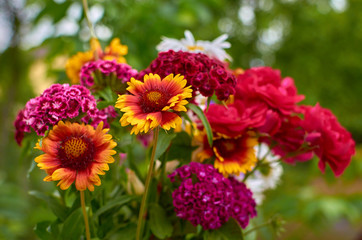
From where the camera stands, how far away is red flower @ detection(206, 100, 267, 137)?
A: 49 cm

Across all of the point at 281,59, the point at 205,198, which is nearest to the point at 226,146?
the point at 205,198

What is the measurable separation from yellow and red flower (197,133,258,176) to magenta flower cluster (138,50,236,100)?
0.29ft

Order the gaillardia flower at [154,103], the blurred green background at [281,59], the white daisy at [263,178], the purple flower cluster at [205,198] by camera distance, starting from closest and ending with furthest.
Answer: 1. the gaillardia flower at [154,103]
2. the purple flower cluster at [205,198]
3. the white daisy at [263,178]
4. the blurred green background at [281,59]

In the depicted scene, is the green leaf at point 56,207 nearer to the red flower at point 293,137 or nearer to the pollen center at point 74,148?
the pollen center at point 74,148

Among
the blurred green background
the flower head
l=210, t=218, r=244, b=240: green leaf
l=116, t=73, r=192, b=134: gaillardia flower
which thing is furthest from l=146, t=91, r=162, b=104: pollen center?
the blurred green background

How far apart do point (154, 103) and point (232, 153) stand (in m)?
0.19

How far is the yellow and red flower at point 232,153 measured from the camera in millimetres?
503

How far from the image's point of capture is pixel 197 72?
423 millimetres

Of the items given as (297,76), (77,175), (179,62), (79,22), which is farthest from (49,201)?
(297,76)

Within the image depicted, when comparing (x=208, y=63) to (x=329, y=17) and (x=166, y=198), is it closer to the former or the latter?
(x=166, y=198)

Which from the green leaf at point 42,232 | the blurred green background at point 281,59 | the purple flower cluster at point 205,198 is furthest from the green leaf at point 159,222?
the blurred green background at point 281,59

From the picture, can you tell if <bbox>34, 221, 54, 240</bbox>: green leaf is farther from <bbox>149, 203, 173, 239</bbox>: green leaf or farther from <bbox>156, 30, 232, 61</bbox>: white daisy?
<bbox>156, 30, 232, 61</bbox>: white daisy

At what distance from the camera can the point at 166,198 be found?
0.54 m

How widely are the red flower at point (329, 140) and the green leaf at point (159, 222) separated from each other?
0.25 meters
